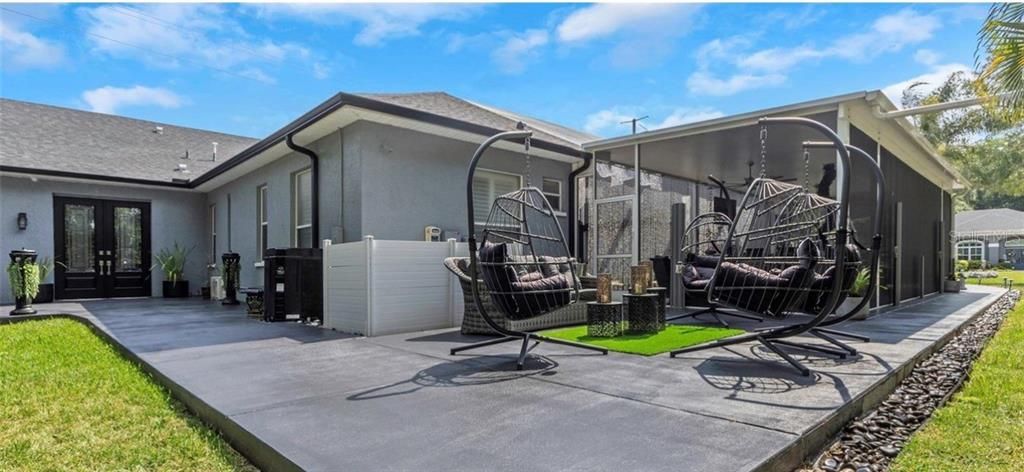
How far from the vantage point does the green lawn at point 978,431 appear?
2.18 meters

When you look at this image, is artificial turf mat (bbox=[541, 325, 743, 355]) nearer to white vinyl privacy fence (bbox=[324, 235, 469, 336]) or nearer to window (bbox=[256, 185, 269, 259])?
white vinyl privacy fence (bbox=[324, 235, 469, 336])

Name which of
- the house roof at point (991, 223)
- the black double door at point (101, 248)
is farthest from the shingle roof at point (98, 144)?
the house roof at point (991, 223)

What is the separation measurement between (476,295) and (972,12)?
29.9ft

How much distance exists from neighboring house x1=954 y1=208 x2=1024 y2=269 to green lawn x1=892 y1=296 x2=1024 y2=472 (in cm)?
2656

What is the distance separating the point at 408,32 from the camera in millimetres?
10953

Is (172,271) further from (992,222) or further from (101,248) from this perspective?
(992,222)

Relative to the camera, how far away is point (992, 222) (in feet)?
89.6

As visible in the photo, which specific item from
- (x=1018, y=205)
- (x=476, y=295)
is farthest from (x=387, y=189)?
(x=1018, y=205)

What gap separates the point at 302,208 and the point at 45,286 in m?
5.88

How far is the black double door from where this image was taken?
→ 1066 cm

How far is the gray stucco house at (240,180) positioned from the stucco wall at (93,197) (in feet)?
0.08

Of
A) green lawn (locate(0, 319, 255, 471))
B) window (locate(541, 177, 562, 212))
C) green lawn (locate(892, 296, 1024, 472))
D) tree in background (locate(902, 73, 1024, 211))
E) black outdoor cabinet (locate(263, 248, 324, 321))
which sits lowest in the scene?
green lawn (locate(0, 319, 255, 471))

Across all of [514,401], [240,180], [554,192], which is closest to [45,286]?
[240,180]

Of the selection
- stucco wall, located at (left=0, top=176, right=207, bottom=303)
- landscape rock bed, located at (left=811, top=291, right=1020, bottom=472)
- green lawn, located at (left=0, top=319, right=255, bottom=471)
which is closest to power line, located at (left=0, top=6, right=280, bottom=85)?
stucco wall, located at (left=0, top=176, right=207, bottom=303)
